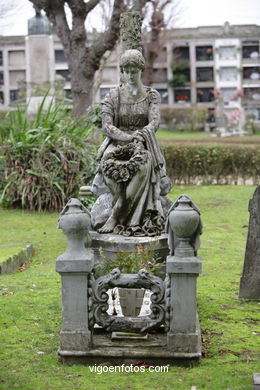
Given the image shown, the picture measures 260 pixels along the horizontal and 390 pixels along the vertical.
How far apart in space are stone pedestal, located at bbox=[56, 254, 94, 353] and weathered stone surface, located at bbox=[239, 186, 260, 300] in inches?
97.3

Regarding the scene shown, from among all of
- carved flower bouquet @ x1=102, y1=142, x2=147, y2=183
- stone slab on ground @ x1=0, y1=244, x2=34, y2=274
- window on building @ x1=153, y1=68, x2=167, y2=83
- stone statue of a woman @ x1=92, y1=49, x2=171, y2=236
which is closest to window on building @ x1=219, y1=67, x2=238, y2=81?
window on building @ x1=153, y1=68, x2=167, y2=83

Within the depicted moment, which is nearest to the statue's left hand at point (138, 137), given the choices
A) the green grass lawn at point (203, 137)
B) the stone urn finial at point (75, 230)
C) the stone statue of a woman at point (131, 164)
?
the stone statue of a woman at point (131, 164)

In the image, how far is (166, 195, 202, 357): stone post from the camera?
5367 mm

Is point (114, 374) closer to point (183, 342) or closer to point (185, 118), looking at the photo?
point (183, 342)

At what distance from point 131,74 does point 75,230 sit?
267 centimetres

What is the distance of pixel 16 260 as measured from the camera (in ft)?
30.4

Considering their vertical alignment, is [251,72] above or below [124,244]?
above

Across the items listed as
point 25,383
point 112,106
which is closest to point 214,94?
point 112,106

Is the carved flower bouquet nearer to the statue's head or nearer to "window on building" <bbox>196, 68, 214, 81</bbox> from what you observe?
the statue's head

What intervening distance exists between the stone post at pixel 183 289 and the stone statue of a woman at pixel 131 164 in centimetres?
178

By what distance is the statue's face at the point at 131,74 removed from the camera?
7.48 meters

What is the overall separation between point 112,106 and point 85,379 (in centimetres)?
344

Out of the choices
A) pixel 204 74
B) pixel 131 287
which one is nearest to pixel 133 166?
pixel 131 287

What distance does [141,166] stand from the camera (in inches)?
282
